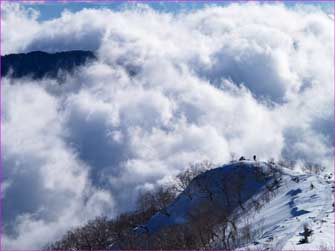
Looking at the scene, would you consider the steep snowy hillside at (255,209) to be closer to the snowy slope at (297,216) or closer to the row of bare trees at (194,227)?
the snowy slope at (297,216)

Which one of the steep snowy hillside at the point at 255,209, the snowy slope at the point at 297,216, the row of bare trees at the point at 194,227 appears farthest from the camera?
the row of bare trees at the point at 194,227

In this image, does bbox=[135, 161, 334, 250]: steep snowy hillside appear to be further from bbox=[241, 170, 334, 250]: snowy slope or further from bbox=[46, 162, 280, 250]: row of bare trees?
bbox=[46, 162, 280, 250]: row of bare trees

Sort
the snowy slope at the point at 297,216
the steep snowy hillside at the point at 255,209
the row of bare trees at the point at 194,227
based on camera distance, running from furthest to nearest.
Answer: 1. the row of bare trees at the point at 194,227
2. the steep snowy hillside at the point at 255,209
3. the snowy slope at the point at 297,216

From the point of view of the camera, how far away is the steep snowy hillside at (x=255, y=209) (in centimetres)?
5709

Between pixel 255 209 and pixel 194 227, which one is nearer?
pixel 194 227

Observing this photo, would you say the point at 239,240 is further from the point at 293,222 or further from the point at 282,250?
the point at 282,250

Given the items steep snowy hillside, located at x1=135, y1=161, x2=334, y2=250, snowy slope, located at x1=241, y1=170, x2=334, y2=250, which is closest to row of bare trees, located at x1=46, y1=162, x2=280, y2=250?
steep snowy hillside, located at x1=135, y1=161, x2=334, y2=250

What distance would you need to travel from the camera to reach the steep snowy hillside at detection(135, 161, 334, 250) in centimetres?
5709

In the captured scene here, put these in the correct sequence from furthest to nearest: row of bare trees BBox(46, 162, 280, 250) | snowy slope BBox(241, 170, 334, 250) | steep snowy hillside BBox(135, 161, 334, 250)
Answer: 1. row of bare trees BBox(46, 162, 280, 250)
2. steep snowy hillside BBox(135, 161, 334, 250)
3. snowy slope BBox(241, 170, 334, 250)

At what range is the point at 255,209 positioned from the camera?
100438 mm

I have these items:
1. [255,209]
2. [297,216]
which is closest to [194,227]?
[255,209]

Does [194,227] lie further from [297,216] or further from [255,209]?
[297,216]

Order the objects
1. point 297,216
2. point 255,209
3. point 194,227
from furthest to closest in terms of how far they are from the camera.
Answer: point 255,209 → point 194,227 → point 297,216

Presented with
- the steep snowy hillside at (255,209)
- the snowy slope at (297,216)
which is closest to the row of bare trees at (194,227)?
the steep snowy hillside at (255,209)
